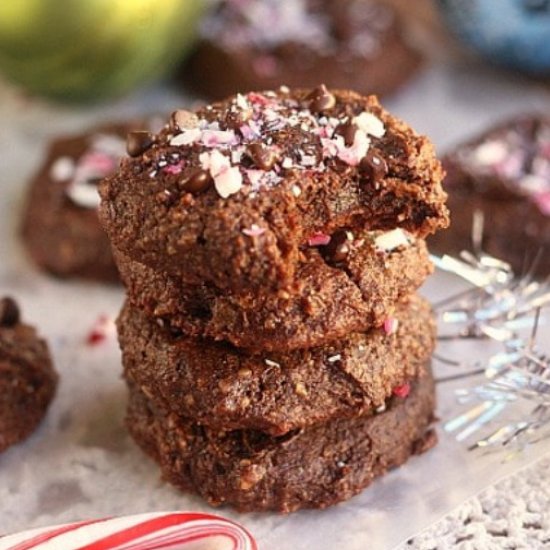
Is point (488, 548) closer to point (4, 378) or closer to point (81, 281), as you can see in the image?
point (4, 378)

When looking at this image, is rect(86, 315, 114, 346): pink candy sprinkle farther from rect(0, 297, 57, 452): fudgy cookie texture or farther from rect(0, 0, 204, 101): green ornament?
rect(0, 0, 204, 101): green ornament

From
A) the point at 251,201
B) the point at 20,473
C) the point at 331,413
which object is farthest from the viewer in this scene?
the point at 20,473

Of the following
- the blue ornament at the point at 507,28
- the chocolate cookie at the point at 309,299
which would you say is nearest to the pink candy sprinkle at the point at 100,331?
the chocolate cookie at the point at 309,299

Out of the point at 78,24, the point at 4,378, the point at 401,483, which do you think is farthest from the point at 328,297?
the point at 78,24

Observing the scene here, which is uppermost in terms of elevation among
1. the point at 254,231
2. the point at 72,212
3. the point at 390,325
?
the point at 254,231

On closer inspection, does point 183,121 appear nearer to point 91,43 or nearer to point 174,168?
point 174,168

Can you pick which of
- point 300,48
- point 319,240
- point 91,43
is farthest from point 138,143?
point 300,48

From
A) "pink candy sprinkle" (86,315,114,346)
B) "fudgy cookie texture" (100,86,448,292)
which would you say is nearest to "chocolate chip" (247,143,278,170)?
"fudgy cookie texture" (100,86,448,292)
